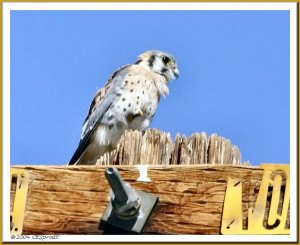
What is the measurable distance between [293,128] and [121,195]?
108 centimetres

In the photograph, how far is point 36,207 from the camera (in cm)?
343

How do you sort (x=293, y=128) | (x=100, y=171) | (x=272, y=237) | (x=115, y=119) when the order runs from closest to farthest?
(x=272, y=237) < (x=100, y=171) < (x=293, y=128) < (x=115, y=119)

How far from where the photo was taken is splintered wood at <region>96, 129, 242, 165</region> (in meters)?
3.58

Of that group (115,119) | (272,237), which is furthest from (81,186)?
(115,119)

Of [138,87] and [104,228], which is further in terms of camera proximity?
[138,87]

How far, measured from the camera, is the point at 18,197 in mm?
3441

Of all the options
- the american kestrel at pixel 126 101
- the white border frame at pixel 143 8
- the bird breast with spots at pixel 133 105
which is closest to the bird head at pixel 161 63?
the american kestrel at pixel 126 101

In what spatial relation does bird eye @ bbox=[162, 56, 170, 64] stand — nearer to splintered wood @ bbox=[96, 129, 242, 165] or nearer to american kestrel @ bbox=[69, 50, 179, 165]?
american kestrel @ bbox=[69, 50, 179, 165]

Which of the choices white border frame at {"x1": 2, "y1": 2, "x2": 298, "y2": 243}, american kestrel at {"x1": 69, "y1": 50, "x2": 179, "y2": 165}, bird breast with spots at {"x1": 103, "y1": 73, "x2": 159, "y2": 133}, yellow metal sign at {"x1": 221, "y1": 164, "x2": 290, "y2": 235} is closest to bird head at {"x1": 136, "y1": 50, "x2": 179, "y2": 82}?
american kestrel at {"x1": 69, "y1": 50, "x2": 179, "y2": 165}

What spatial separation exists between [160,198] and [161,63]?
4469 mm

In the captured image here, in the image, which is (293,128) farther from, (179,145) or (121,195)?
(121,195)

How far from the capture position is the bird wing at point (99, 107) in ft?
23.4

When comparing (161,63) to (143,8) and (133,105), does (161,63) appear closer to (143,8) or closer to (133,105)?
(133,105)

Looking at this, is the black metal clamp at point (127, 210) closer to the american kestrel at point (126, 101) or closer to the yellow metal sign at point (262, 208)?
Answer: the yellow metal sign at point (262, 208)
